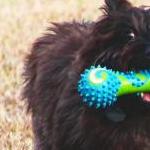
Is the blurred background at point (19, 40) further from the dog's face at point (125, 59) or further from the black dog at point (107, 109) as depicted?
the dog's face at point (125, 59)

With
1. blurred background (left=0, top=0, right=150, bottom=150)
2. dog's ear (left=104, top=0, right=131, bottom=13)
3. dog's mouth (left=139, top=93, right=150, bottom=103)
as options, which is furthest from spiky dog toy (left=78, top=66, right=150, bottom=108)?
blurred background (left=0, top=0, right=150, bottom=150)

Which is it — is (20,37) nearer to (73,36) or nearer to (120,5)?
(73,36)

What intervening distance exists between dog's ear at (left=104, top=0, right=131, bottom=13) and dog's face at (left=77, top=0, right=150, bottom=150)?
0.11 meters

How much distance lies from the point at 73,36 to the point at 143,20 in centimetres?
107

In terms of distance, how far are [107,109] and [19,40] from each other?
21.0ft

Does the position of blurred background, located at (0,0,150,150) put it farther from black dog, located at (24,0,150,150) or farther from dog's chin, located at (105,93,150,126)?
dog's chin, located at (105,93,150,126)

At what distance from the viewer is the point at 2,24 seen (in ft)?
38.2

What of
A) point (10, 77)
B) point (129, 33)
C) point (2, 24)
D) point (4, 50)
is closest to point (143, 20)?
point (129, 33)

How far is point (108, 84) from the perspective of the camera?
442 centimetres

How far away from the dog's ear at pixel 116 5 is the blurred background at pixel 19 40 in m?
2.15

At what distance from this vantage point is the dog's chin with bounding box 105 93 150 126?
429 centimetres

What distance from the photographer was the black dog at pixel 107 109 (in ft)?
14.1

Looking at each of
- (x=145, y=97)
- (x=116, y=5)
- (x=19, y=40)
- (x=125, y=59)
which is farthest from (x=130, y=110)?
(x=19, y=40)

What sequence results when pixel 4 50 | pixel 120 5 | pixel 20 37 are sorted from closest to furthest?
Answer: pixel 120 5, pixel 4 50, pixel 20 37
